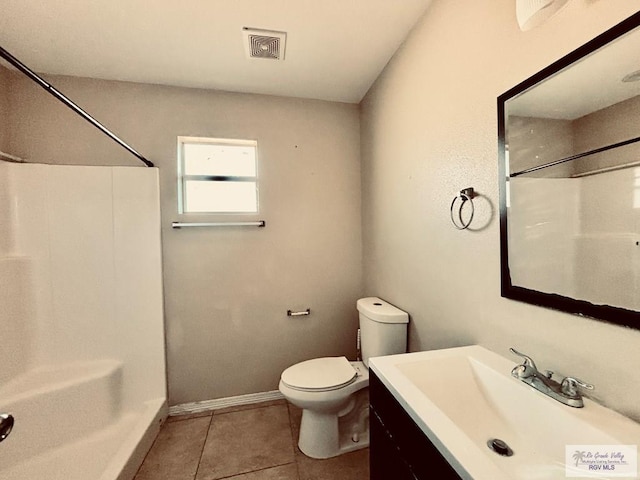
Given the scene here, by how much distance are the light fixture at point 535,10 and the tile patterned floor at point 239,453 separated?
2.04m

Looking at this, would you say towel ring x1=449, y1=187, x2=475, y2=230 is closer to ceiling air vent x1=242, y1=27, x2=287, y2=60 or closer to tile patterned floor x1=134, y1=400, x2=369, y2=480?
ceiling air vent x1=242, y1=27, x2=287, y2=60

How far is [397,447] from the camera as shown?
A: 913 millimetres

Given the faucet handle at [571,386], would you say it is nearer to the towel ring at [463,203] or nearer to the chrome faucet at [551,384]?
the chrome faucet at [551,384]

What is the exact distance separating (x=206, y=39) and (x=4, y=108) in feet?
4.65

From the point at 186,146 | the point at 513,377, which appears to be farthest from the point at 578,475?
the point at 186,146

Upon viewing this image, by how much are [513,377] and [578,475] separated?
272 mm

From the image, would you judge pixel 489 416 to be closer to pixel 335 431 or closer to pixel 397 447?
pixel 397 447

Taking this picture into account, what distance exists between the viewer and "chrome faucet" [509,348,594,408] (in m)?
0.75

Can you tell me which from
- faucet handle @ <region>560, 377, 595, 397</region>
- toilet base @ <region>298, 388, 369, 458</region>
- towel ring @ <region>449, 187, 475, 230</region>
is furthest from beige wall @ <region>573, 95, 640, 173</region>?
toilet base @ <region>298, 388, 369, 458</region>

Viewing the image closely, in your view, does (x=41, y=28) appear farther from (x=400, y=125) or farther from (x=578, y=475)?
(x=578, y=475)

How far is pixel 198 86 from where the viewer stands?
2096 millimetres

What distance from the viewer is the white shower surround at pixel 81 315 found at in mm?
1596

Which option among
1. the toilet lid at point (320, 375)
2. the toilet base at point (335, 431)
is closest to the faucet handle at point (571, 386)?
the toilet lid at point (320, 375)

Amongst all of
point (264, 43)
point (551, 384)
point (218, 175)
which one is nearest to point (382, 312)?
point (551, 384)
